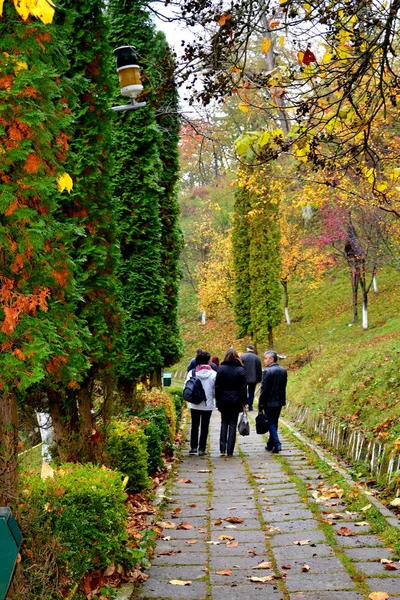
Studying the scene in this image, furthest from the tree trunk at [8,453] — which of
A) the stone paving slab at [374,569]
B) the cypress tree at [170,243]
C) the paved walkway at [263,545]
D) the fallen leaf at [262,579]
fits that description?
the cypress tree at [170,243]

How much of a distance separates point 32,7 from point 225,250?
36724mm

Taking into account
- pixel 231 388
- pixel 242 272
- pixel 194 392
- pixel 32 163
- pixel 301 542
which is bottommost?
pixel 301 542

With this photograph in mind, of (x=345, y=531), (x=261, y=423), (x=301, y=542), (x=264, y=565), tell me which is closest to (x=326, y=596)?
(x=264, y=565)

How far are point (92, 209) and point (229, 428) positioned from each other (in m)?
5.81

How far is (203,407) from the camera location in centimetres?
1095

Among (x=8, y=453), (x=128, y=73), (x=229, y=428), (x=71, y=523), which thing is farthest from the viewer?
(x=229, y=428)

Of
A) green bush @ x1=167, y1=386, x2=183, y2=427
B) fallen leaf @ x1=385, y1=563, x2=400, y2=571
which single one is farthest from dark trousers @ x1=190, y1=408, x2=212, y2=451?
fallen leaf @ x1=385, y1=563, x2=400, y2=571

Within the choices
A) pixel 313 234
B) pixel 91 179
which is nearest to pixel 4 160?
pixel 91 179

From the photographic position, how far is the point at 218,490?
322 inches

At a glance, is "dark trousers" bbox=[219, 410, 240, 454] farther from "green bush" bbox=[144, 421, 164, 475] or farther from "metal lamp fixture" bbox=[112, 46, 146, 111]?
"metal lamp fixture" bbox=[112, 46, 146, 111]

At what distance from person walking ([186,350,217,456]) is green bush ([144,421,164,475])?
2170 mm

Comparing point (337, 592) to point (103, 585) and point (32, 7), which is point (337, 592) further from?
point (32, 7)

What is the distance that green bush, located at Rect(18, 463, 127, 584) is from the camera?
146 inches

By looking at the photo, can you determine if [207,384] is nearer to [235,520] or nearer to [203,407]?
[203,407]
